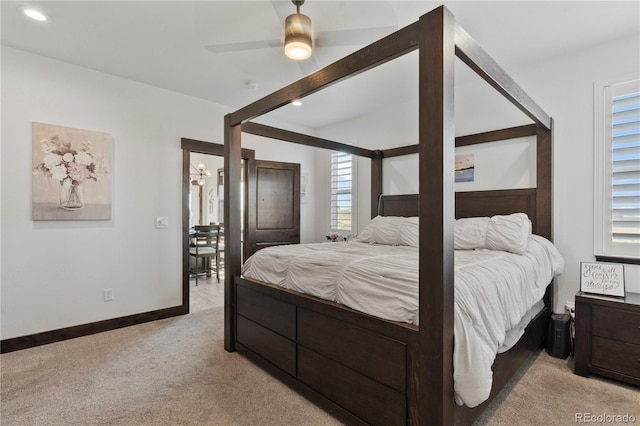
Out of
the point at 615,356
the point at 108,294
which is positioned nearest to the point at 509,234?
the point at 615,356

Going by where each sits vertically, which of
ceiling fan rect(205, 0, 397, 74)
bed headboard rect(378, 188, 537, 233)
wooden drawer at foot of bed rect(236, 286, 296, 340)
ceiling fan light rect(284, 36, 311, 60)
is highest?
ceiling fan rect(205, 0, 397, 74)

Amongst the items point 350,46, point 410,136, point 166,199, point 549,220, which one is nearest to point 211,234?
point 166,199

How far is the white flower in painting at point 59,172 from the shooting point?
3049mm

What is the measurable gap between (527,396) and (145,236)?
386 cm

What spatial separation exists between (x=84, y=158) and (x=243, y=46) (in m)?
2.01

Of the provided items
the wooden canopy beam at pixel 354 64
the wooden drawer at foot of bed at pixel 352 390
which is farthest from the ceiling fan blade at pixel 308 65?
the wooden drawer at foot of bed at pixel 352 390

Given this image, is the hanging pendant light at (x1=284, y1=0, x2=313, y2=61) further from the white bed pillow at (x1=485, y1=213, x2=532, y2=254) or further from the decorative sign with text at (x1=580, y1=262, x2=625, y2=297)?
the decorative sign with text at (x1=580, y1=262, x2=625, y2=297)

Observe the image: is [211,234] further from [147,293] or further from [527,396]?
[527,396]

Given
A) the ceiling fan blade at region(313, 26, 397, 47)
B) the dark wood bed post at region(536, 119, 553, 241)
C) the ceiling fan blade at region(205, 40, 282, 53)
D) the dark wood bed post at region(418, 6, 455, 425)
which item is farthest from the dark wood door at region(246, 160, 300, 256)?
the dark wood bed post at region(418, 6, 455, 425)

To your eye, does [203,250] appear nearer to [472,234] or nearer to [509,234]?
[472,234]

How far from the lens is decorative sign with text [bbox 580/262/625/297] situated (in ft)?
7.82

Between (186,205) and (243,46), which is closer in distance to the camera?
(243,46)

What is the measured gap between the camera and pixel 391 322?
1578mm

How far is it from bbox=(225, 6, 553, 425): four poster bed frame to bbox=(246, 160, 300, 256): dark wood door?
5.96 feet
